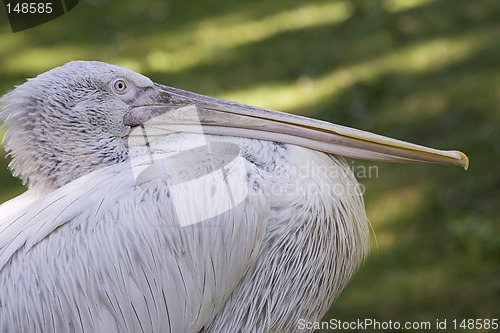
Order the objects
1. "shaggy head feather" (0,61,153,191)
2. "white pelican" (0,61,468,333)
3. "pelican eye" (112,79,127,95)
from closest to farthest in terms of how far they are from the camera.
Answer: "white pelican" (0,61,468,333) → "shaggy head feather" (0,61,153,191) → "pelican eye" (112,79,127,95)

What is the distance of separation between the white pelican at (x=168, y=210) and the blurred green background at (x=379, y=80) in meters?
1.57

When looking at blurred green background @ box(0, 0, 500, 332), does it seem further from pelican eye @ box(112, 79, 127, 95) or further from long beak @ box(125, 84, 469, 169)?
pelican eye @ box(112, 79, 127, 95)

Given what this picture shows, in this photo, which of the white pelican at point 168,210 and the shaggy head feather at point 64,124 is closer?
the white pelican at point 168,210

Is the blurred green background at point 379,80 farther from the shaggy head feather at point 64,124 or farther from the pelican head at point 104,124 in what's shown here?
the shaggy head feather at point 64,124

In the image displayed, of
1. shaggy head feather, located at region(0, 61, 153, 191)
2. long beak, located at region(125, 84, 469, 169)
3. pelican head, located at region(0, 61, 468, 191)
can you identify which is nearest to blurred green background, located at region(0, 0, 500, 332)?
long beak, located at region(125, 84, 469, 169)

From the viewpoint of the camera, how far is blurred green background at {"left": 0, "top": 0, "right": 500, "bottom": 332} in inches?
181

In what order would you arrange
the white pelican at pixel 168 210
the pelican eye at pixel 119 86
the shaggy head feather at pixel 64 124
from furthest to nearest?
the pelican eye at pixel 119 86, the shaggy head feather at pixel 64 124, the white pelican at pixel 168 210

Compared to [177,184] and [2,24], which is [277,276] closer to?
[177,184]

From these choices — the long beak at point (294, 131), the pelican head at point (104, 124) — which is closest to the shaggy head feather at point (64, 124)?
the pelican head at point (104, 124)

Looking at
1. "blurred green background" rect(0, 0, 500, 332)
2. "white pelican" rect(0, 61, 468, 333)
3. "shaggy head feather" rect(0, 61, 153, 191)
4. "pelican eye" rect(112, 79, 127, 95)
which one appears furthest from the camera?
"blurred green background" rect(0, 0, 500, 332)

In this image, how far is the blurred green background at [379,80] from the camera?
15.1 ft

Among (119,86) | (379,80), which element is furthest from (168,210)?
(379,80)

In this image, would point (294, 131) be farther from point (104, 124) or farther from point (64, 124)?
point (64, 124)

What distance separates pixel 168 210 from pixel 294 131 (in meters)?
0.60
